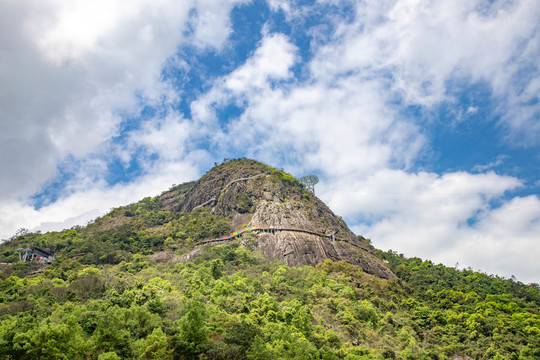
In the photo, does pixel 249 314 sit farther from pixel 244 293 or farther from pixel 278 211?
pixel 278 211

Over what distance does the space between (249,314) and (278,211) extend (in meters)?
43.0

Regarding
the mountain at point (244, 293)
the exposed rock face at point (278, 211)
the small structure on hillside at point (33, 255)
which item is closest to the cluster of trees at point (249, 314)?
the mountain at point (244, 293)

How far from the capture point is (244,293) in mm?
51844

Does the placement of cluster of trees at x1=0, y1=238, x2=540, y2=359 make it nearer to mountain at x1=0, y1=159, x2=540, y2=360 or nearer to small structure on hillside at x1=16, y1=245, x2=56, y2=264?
mountain at x1=0, y1=159, x2=540, y2=360

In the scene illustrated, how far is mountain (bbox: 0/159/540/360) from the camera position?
109 feet

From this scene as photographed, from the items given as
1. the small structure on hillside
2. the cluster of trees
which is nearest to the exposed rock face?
the cluster of trees

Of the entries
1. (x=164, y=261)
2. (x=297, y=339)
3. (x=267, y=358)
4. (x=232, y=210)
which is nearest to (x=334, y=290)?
(x=297, y=339)

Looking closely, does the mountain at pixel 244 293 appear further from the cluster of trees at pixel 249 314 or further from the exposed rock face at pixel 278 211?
the exposed rock face at pixel 278 211

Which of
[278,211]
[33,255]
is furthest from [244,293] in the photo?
[33,255]

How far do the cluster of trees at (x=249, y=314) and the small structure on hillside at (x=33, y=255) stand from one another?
1350 centimetres

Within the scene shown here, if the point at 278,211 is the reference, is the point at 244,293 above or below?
below

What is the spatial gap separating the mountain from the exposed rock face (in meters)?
0.39

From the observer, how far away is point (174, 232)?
90.2 m

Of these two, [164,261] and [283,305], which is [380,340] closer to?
[283,305]
